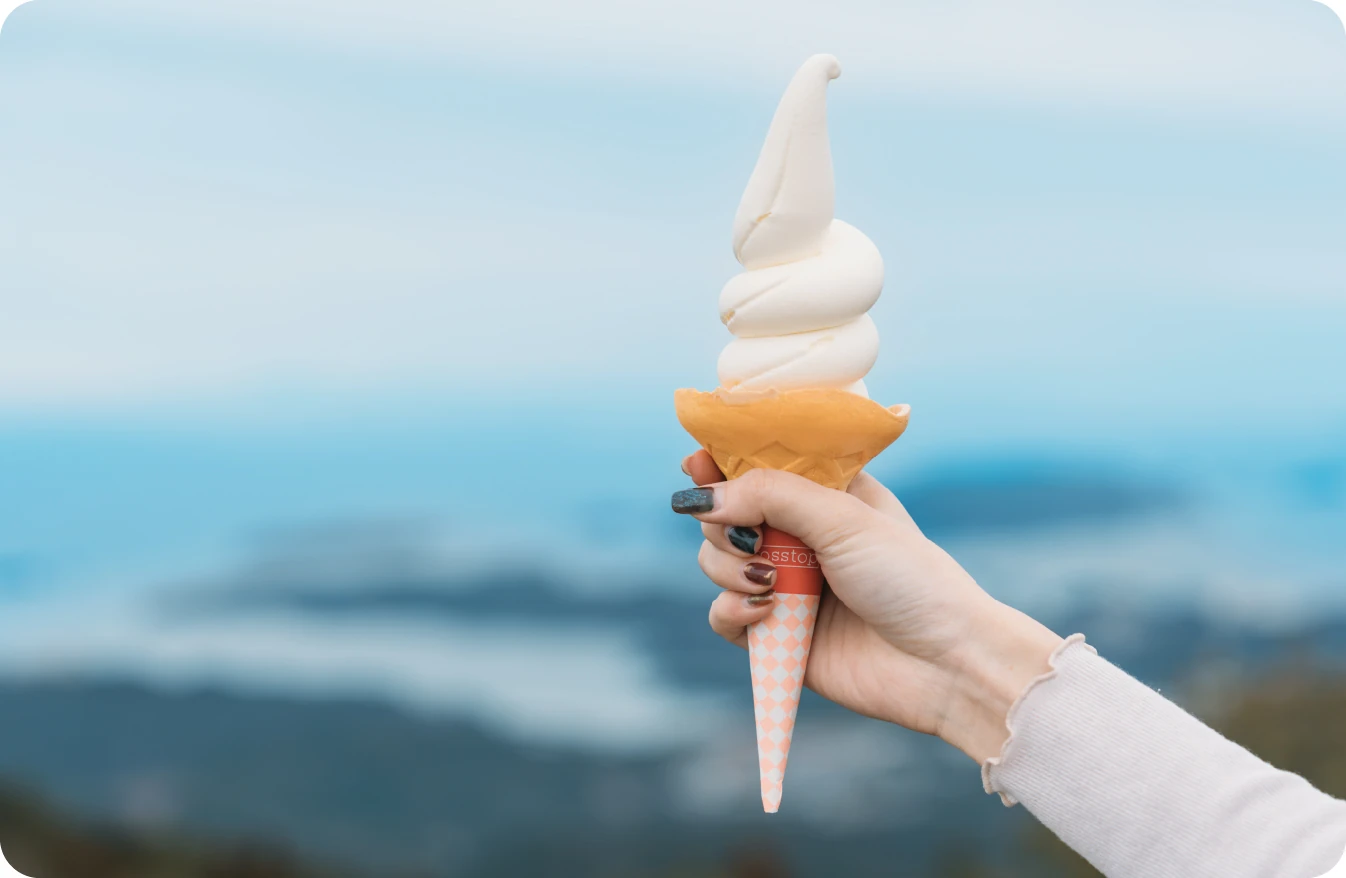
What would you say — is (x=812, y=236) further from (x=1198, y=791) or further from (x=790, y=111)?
(x=1198, y=791)

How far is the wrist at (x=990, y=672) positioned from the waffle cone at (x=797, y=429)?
0.44m

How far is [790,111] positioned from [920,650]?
1236mm

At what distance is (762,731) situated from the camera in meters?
2.30

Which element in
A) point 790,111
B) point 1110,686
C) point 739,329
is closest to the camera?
point 1110,686

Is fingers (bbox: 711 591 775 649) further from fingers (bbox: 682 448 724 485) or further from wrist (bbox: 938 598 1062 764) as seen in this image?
wrist (bbox: 938 598 1062 764)

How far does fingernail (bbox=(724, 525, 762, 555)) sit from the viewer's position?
225 cm

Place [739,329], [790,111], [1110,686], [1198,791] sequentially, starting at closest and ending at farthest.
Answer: [1198,791]
[1110,686]
[790,111]
[739,329]

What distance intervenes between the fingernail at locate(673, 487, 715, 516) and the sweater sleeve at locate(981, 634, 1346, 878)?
0.76 m

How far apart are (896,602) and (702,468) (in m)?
0.58

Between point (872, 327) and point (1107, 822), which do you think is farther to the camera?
point (872, 327)

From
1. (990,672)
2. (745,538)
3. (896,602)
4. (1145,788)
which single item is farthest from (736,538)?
(1145,788)

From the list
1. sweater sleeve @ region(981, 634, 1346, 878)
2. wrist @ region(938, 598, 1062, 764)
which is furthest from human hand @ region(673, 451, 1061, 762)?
sweater sleeve @ region(981, 634, 1346, 878)

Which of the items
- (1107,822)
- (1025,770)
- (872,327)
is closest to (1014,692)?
(1025,770)

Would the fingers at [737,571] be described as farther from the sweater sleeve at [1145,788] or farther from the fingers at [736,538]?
the sweater sleeve at [1145,788]
